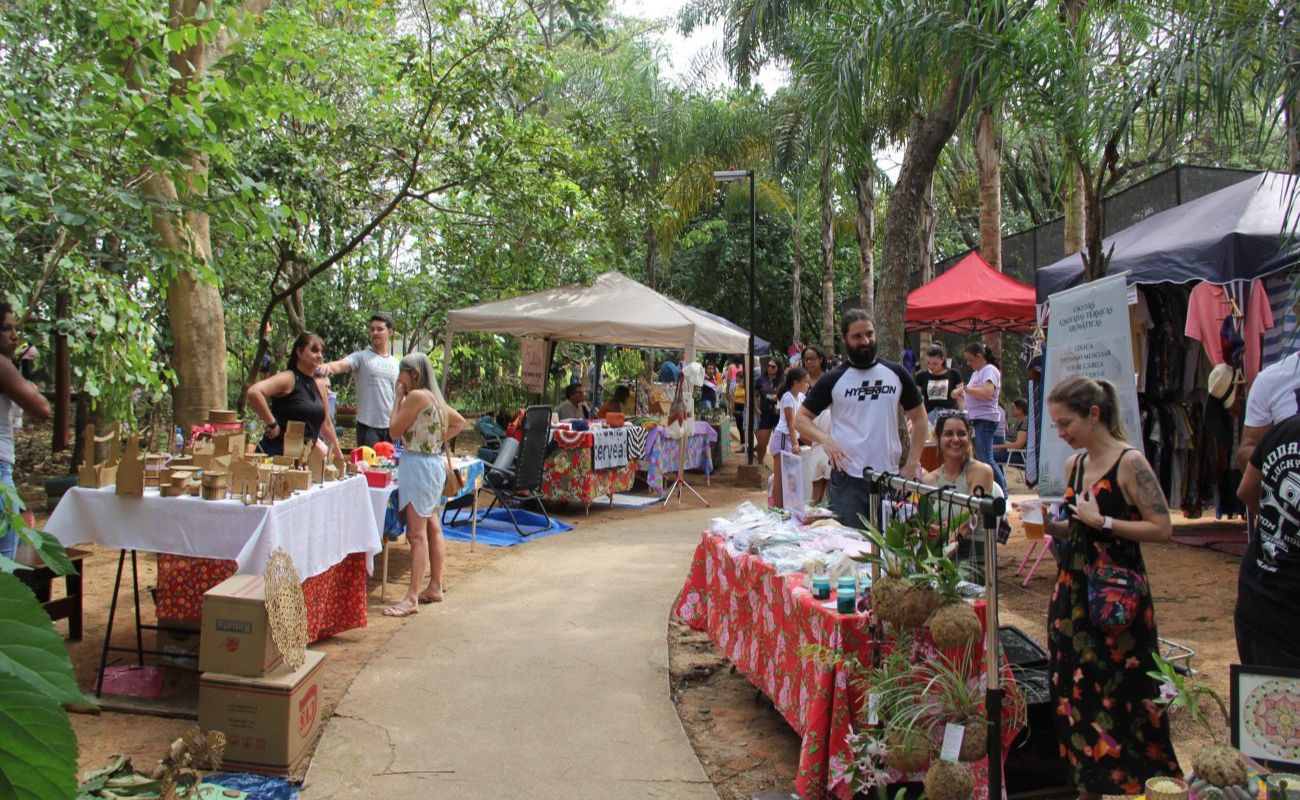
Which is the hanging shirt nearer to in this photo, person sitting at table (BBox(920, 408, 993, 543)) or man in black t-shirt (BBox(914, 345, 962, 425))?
person sitting at table (BBox(920, 408, 993, 543))

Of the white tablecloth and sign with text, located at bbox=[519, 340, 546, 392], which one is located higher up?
sign with text, located at bbox=[519, 340, 546, 392]

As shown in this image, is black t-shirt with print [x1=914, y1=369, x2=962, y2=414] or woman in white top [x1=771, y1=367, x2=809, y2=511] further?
black t-shirt with print [x1=914, y1=369, x2=962, y2=414]

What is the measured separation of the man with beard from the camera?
16.9 ft

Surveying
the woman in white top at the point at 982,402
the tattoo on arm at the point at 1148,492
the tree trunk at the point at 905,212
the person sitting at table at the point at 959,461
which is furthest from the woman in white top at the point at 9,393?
the woman in white top at the point at 982,402

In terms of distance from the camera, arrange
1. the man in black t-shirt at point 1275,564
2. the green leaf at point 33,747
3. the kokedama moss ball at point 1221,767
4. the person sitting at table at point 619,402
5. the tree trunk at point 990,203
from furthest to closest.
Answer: the tree trunk at point 990,203 → the person sitting at table at point 619,402 → the man in black t-shirt at point 1275,564 → the kokedama moss ball at point 1221,767 → the green leaf at point 33,747

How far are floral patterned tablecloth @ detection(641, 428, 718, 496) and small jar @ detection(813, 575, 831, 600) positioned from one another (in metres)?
8.32

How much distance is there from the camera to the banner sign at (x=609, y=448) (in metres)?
10.9

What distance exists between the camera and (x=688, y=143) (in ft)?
73.3

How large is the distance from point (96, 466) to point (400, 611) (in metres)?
2.14

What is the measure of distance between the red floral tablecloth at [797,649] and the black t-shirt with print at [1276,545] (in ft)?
2.66

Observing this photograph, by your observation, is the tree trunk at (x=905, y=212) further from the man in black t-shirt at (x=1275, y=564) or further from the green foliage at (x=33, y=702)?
the green foliage at (x=33, y=702)

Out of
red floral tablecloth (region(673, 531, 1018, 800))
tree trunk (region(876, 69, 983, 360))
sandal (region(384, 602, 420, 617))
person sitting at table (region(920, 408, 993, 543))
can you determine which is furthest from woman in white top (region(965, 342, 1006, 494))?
sandal (region(384, 602, 420, 617))

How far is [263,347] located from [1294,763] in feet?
35.8

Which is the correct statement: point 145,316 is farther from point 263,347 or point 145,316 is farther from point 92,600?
point 92,600
